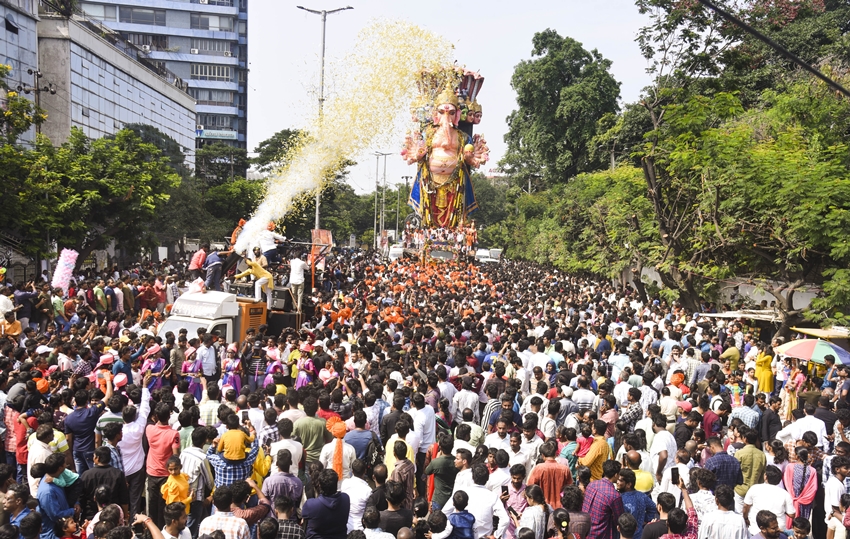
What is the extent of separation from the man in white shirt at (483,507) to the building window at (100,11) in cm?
6999

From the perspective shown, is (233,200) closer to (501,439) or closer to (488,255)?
(488,255)

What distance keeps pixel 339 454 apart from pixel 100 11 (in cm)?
6940

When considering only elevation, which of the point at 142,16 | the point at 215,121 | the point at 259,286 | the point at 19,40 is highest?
the point at 142,16

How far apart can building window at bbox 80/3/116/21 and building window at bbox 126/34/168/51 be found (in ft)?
7.67

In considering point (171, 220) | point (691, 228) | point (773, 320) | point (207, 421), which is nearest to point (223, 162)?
point (171, 220)

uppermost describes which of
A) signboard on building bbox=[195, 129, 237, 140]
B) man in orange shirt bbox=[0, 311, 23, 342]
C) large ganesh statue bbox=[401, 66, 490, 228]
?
signboard on building bbox=[195, 129, 237, 140]

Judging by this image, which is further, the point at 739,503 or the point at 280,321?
the point at 280,321

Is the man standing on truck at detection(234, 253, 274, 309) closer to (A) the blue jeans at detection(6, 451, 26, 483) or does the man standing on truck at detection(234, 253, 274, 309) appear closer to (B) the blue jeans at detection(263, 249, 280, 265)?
(B) the blue jeans at detection(263, 249, 280, 265)

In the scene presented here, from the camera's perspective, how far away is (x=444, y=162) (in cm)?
Result: 3472

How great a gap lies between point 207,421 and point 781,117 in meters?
18.3

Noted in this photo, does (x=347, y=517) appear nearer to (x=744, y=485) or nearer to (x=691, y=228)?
(x=744, y=485)

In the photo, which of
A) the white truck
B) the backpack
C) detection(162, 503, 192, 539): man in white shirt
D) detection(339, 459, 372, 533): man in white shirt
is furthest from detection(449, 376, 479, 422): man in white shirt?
the white truck

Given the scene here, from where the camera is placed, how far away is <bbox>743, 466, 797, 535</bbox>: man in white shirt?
240 inches

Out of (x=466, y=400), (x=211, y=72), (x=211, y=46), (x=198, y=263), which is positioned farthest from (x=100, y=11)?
(x=466, y=400)
